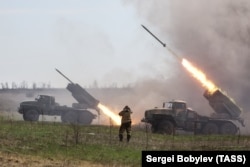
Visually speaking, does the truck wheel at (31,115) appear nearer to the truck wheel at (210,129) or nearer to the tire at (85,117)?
the tire at (85,117)

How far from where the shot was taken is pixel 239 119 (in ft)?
112

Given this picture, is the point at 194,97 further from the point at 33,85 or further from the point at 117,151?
the point at 33,85

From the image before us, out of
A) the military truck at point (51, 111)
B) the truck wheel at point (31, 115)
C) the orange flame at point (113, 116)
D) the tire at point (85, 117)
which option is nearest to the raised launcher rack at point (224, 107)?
the orange flame at point (113, 116)

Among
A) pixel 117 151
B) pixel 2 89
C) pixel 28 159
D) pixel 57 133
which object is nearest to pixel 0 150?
pixel 28 159

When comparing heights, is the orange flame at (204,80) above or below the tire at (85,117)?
above

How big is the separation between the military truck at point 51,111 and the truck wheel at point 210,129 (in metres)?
12.1

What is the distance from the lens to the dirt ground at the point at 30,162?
1573 cm

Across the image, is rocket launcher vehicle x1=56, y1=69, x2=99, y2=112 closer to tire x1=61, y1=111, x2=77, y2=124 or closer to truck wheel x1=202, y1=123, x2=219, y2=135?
tire x1=61, y1=111, x2=77, y2=124

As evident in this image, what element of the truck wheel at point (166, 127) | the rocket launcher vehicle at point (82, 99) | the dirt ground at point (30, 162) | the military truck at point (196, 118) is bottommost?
the dirt ground at point (30, 162)

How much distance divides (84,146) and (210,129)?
15.3m

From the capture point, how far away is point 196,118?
32719mm

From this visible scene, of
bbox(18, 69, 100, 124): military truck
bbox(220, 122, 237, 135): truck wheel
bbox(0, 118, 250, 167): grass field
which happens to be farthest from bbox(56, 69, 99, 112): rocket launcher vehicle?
bbox(0, 118, 250, 167): grass field

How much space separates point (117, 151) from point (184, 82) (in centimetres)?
2958

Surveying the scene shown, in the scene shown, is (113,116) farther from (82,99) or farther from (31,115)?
(31,115)
